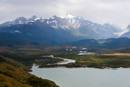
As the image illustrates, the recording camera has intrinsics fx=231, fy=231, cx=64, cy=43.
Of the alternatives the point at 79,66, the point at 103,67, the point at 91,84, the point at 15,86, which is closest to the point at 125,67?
the point at 103,67

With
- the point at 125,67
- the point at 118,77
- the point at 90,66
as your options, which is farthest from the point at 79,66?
the point at 118,77

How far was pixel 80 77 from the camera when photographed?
136m

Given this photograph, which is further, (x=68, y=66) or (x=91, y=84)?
(x=68, y=66)

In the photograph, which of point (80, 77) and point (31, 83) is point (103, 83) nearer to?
point (80, 77)

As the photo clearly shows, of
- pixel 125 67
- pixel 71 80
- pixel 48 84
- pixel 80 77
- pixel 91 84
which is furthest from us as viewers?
pixel 125 67

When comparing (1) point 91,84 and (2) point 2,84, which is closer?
(2) point 2,84

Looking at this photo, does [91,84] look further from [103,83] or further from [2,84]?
[2,84]

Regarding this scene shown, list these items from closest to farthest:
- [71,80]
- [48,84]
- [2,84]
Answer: [2,84]
[48,84]
[71,80]

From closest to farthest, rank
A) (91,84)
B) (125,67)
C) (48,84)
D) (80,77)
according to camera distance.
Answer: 1. (48,84)
2. (91,84)
3. (80,77)
4. (125,67)

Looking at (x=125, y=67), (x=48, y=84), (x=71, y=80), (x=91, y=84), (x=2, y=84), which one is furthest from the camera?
(x=125, y=67)

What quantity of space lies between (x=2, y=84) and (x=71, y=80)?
56.3 meters

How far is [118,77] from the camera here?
134500mm

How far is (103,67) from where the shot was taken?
6944 inches

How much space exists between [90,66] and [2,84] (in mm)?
112552
